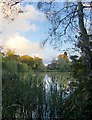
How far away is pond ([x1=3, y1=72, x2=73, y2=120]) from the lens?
368cm

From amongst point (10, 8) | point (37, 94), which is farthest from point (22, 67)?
point (10, 8)

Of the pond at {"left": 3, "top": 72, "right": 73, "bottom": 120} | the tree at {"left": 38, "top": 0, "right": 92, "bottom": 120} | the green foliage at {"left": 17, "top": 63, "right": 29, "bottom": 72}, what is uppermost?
the tree at {"left": 38, "top": 0, "right": 92, "bottom": 120}

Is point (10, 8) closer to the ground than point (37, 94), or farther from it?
farther from it

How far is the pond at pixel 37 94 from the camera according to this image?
3678 mm

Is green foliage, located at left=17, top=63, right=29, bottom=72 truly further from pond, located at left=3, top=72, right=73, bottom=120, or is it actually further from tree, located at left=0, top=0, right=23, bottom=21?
tree, located at left=0, top=0, right=23, bottom=21

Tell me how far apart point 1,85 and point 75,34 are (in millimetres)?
1088

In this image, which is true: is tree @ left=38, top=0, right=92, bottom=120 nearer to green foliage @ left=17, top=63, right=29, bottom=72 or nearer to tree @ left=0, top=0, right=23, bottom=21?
tree @ left=0, top=0, right=23, bottom=21

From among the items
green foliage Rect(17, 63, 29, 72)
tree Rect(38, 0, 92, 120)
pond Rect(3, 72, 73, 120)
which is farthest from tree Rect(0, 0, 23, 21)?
pond Rect(3, 72, 73, 120)

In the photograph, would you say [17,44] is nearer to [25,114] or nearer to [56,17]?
[56,17]

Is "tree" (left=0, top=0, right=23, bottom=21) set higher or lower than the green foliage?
higher

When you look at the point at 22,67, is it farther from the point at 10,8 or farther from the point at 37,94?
the point at 10,8

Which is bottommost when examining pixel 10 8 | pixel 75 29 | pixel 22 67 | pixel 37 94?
pixel 37 94

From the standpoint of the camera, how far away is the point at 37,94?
372cm

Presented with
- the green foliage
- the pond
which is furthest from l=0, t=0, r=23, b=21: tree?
the pond
